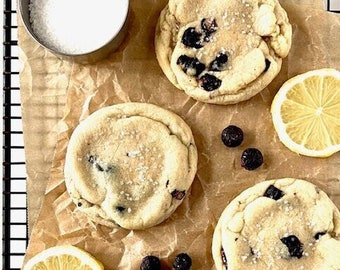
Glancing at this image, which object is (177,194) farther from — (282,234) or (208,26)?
(208,26)

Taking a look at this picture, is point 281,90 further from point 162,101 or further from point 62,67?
point 62,67

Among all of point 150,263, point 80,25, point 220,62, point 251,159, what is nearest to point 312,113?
point 251,159

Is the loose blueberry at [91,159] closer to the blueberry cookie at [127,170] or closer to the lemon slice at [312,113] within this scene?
the blueberry cookie at [127,170]

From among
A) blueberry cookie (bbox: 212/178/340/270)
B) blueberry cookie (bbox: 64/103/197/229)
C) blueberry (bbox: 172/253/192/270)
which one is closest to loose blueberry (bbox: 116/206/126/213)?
blueberry cookie (bbox: 64/103/197/229)

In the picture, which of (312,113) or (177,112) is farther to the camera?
(177,112)

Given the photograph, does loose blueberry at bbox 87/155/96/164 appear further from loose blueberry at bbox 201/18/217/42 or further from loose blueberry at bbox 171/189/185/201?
loose blueberry at bbox 201/18/217/42

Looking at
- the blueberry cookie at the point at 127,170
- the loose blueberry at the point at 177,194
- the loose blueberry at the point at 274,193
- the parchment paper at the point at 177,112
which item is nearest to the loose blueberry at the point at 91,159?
the blueberry cookie at the point at 127,170

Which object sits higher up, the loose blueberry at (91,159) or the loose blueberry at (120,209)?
the loose blueberry at (91,159)
